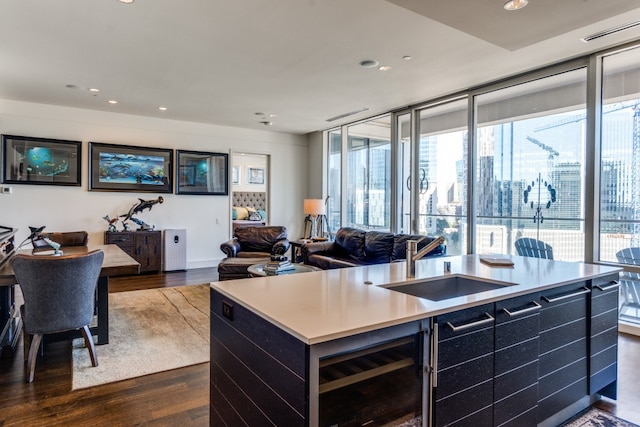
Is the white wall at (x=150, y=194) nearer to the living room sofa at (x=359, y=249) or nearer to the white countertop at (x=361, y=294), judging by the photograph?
the living room sofa at (x=359, y=249)

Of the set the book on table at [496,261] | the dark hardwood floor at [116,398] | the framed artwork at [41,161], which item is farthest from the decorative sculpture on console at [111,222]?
the book on table at [496,261]

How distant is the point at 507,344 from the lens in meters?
1.76

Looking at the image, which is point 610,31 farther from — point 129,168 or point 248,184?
point 248,184

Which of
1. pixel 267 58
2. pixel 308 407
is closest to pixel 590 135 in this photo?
pixel 267 58

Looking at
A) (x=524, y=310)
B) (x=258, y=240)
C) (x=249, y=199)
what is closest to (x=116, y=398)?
(x=524, y=310)

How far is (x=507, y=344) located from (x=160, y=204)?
6753 mm

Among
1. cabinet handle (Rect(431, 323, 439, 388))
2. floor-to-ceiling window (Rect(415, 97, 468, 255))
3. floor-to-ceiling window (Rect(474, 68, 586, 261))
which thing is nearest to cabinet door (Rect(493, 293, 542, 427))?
cabinet handle (Rect(431, 323, 439, 388))

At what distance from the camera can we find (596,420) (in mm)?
2260

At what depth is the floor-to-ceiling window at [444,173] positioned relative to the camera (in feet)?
17.8

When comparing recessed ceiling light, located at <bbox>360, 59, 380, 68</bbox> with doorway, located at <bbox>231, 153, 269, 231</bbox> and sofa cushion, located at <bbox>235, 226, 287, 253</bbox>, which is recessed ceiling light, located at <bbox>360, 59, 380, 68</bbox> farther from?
doorway, located at <bbox>231, 153, 269, 231</bbox>

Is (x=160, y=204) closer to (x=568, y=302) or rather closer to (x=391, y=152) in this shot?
(x=391, y=152)

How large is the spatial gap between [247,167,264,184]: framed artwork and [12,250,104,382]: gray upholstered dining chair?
27.3ft

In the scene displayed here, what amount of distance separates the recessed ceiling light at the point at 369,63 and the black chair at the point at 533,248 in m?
2.81

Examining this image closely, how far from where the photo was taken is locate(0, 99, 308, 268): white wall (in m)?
6.07
